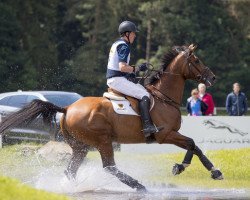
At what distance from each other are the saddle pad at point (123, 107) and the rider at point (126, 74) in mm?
167

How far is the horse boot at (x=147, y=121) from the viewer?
14.6 meters

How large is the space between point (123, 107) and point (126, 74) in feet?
2.21

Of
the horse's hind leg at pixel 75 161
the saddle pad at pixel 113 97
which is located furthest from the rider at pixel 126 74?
the horse's hind leg at pixel 75 161

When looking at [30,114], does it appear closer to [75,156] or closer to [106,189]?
[75,156]

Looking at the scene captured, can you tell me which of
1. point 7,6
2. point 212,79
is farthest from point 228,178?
point 7,6

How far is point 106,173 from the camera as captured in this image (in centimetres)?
1540

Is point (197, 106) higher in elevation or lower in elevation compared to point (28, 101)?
higher

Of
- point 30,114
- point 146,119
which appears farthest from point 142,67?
point 30,114

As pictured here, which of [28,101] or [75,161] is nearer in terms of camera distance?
[75,161]

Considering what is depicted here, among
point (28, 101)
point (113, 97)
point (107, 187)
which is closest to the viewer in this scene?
point (113, 97)

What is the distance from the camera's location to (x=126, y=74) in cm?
1505

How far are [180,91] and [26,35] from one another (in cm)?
4659

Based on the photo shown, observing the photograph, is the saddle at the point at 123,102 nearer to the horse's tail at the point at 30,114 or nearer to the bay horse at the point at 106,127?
the bay horse at the point at 106,127

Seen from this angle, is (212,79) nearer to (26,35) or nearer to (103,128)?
(103,128)
